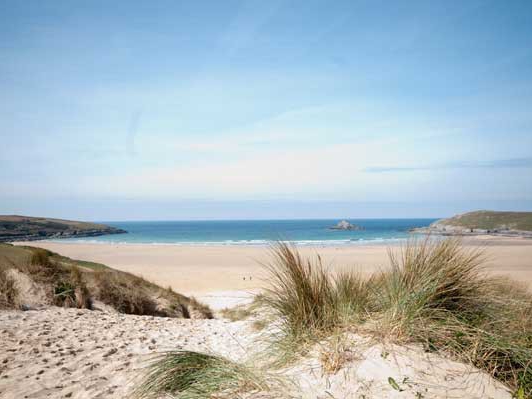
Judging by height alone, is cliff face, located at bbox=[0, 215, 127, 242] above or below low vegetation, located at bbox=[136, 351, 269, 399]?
below

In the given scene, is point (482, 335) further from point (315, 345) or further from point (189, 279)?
point (189, 279)

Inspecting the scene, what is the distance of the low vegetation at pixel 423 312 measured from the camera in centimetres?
254

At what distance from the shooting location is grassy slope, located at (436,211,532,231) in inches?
2147

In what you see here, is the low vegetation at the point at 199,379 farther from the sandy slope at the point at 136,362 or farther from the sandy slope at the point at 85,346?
the sandy slope at the point at 85,346

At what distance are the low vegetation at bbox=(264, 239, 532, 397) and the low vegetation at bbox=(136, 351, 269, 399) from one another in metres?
0.51

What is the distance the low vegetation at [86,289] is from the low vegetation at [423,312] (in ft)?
19.3

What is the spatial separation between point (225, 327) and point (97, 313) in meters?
2.73

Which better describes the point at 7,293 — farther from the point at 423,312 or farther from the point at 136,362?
the point at 423,312

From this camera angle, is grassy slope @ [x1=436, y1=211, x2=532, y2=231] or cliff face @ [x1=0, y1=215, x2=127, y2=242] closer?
cliff face @ [x1=0, y1=215, x2=127, y2=242]

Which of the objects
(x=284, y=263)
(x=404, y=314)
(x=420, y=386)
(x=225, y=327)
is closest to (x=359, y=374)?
(x=420, y=386)

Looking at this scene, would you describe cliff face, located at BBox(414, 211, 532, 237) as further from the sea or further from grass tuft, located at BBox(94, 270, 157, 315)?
grass tuft, located at BBox(94, 270, 157, 315)

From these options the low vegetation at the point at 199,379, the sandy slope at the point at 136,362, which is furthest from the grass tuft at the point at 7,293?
the low vegetation at the point at 199,379

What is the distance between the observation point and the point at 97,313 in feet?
22.3

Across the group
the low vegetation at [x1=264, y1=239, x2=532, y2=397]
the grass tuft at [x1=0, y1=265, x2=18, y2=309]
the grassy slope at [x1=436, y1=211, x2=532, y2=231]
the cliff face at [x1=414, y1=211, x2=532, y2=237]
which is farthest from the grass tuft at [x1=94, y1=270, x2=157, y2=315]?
the grassy slope at [x1=436, y1=211, x2=532, y2=231]
